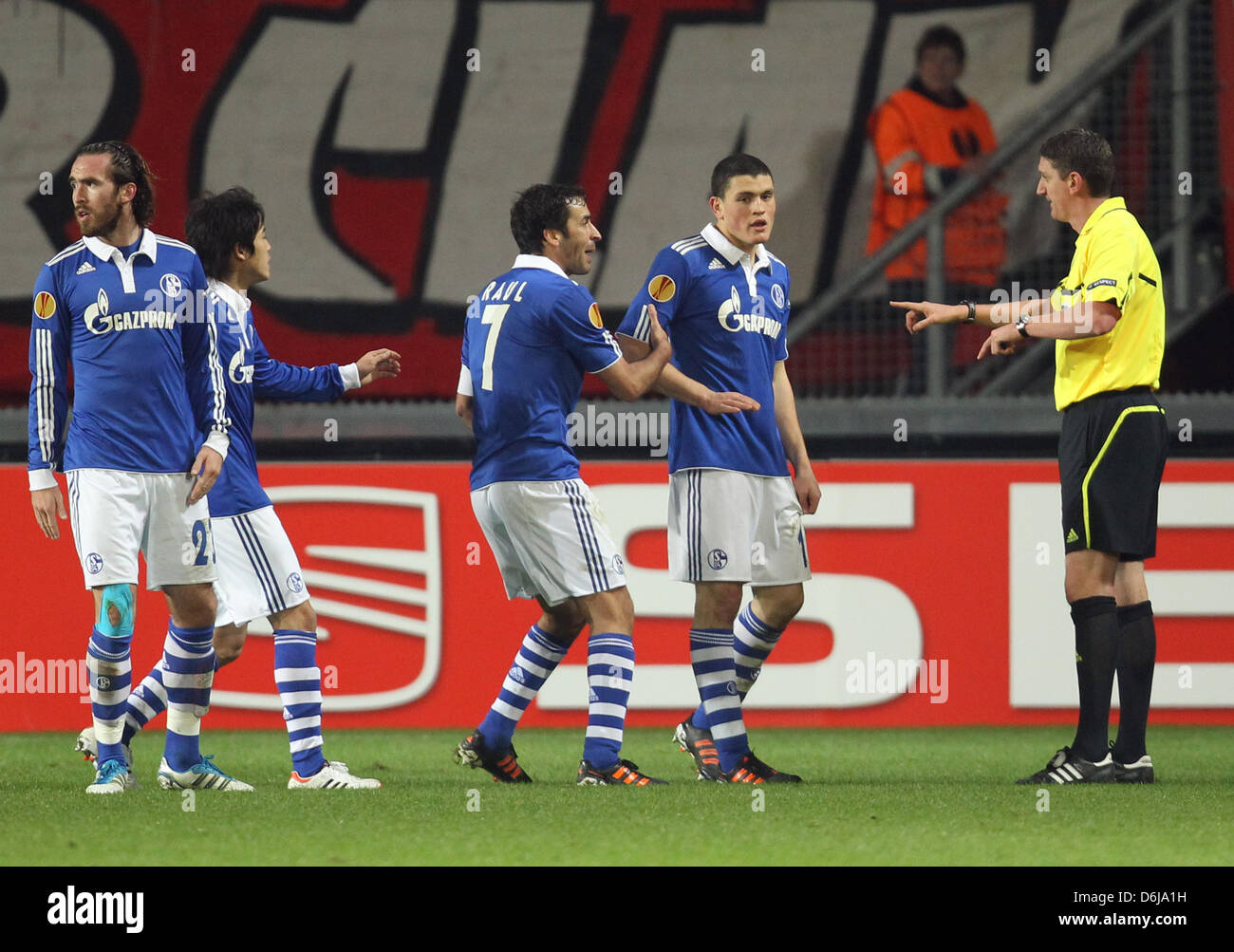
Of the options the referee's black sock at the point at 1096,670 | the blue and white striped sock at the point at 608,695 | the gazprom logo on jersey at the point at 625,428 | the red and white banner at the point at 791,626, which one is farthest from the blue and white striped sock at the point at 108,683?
the gazprom logo on jersey at the point at 625,428

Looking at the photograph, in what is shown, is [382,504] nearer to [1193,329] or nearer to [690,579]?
[690,579]

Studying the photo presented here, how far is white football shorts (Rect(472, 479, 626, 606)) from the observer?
4945 millimetres

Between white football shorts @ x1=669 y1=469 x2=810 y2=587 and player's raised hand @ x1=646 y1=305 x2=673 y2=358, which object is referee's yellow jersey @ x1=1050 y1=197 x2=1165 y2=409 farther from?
player's raised hand @ x1=646 y1=305 x2=673 y2=358

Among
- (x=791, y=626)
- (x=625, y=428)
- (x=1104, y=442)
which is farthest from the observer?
(x=625, y=428)

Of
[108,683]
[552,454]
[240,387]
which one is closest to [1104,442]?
[552,454]

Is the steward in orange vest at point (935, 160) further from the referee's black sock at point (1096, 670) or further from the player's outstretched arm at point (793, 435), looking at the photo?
the referee's black sock at point (1096, 670)

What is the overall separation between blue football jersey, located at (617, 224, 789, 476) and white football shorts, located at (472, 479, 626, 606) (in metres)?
0.40

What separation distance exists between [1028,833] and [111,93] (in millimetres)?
7297

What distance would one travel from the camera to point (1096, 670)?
5055 mm

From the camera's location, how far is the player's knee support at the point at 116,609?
4727 millimetres

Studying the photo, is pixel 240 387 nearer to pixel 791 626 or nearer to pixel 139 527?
pixel 139 527

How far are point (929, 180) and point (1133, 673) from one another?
4.22 m

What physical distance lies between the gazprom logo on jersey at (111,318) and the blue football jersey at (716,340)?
1.37 meters

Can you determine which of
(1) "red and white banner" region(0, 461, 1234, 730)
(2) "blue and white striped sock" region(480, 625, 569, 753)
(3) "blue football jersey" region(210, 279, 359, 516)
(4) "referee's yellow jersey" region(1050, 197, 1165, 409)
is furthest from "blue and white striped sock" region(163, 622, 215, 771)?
(4) "referee's yellow jersey" region(1050, 197, 1165, 409)
